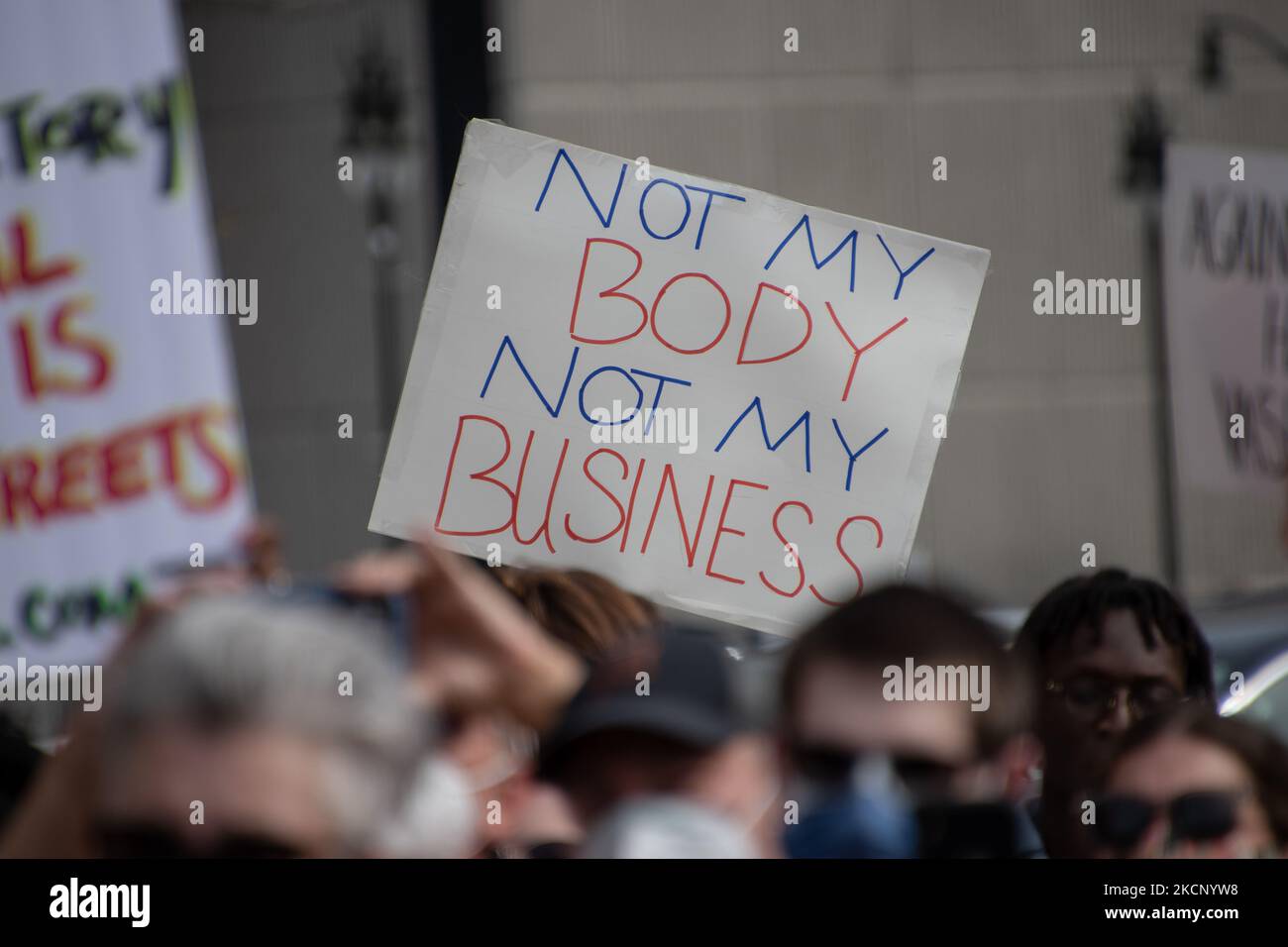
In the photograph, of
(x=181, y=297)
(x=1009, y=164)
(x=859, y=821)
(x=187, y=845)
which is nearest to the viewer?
(x=187, y=845)

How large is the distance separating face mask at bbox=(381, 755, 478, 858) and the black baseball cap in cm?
9

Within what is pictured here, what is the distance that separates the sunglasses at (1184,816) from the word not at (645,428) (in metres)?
0.90

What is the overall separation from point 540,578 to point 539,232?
594 millimetres

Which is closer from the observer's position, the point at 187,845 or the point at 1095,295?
the point at 187,845

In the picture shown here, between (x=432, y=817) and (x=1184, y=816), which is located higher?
(x=432, y=817)

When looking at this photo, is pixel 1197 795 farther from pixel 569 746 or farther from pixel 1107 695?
pixel 569 746

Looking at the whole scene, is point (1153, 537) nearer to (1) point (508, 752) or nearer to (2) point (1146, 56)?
(2) point (1146, 56)

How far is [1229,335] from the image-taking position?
10.5 feet

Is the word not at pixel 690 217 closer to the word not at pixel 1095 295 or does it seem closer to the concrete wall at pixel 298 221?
the word not at pixel 1095 295

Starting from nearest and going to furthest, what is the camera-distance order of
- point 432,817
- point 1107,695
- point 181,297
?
point 432,817 < point 1107,695 < point 181,297

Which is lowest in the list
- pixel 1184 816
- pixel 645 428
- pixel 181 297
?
pixel 1184 816

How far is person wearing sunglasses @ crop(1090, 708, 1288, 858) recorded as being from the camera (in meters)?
1.68
